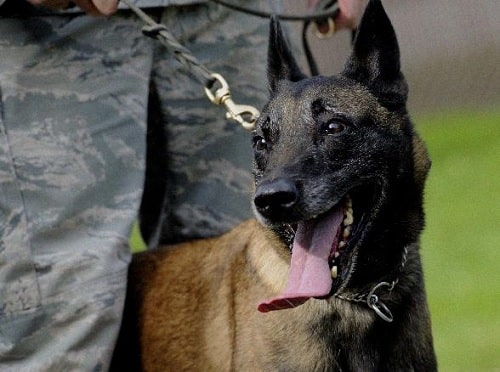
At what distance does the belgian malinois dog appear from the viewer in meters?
3.83

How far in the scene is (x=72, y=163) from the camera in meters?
4.45

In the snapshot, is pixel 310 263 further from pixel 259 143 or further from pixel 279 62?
pixel 279 62

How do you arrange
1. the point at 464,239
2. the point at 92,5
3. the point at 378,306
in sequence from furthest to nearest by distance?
the point at 464,239 → the point at 92,5 → the point at 378,306

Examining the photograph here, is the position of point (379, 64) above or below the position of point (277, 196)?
above

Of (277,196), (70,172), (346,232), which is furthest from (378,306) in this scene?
(70,172)

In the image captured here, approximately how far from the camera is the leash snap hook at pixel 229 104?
4392 millimetres

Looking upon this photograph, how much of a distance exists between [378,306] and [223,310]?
66 cm

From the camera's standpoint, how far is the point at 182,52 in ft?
14.6

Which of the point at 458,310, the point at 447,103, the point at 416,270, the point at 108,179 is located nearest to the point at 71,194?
the point at 108,179

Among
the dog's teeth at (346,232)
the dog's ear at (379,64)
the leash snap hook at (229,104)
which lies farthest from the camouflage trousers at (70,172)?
the dog's teeth at (346,232)

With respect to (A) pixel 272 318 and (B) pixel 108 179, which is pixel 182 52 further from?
(A) pixel 272 318

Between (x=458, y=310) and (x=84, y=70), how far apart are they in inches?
148

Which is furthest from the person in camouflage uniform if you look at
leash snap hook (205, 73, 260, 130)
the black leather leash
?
leash snap hook (205, 73, 260, 130)

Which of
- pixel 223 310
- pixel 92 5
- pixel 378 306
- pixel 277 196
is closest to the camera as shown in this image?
pixel 277 196
